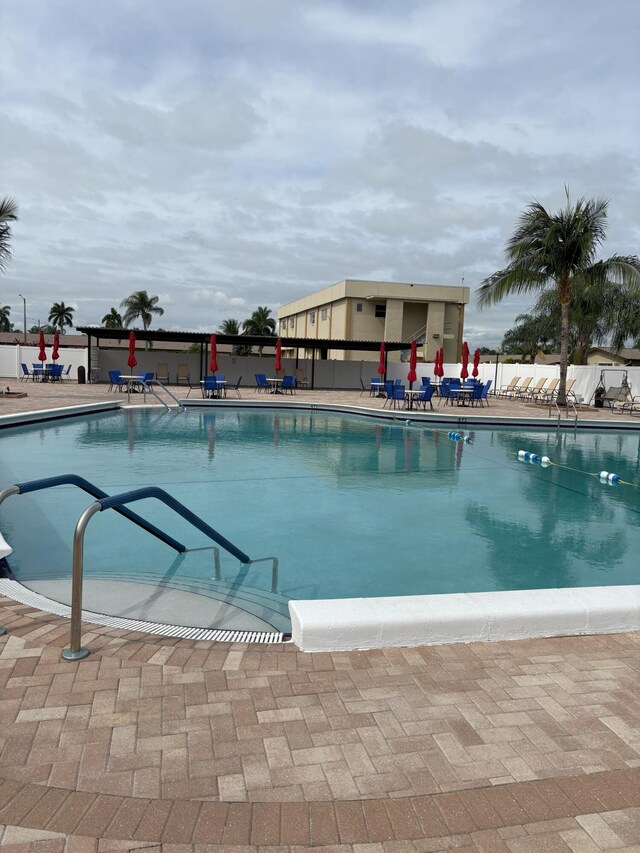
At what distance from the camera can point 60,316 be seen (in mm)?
77688

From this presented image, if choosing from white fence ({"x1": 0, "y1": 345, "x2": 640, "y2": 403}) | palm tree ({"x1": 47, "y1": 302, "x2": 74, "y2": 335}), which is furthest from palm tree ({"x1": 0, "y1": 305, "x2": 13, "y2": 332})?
white fence ({"x1": 0, "y1": 345, "x2": 640, "y2": 403})

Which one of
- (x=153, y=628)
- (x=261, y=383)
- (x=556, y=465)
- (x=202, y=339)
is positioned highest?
(x=202, y=339)

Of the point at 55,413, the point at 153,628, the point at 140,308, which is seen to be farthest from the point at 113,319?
the point at 153,628

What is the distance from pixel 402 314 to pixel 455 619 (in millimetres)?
43899

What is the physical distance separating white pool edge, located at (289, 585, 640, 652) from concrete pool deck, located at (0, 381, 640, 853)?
8cm

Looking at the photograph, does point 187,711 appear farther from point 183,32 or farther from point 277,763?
point 183,32

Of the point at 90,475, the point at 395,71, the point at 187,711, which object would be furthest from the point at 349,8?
the point at 187,711

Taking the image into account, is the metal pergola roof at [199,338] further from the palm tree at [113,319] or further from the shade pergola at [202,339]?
the palm tree at [113,319]

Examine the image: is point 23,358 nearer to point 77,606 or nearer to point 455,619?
point 77,606

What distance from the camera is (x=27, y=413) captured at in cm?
1329

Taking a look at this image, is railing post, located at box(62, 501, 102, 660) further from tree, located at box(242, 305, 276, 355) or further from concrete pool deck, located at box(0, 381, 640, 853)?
tree, located at box(242, 305, 276, 355)

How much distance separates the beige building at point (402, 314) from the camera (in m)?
44.4

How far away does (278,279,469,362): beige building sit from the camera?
44438 millimetres

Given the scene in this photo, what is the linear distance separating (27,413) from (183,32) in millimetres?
8503
